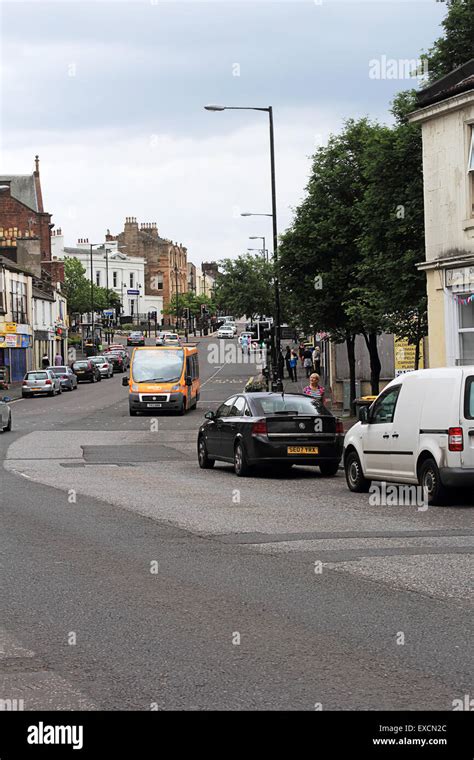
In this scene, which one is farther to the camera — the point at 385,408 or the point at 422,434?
the point at 385,408

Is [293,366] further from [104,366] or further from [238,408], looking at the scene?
[238,408]

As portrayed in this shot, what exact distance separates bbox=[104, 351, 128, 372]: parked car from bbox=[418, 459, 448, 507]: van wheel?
7379 cm

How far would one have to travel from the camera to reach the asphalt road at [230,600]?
6.62 metres

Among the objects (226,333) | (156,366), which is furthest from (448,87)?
(226,333)

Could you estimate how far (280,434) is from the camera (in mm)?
21781

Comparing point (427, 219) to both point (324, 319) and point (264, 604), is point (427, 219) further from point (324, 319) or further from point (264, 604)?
point (264, 604)

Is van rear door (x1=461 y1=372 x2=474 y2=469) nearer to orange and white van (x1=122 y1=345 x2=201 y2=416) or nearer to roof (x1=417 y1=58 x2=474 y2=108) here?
roof (x1=417 y1=58 x2=474 y2=108)

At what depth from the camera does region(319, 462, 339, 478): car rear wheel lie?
22.5 meters

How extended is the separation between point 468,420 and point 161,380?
3144cm

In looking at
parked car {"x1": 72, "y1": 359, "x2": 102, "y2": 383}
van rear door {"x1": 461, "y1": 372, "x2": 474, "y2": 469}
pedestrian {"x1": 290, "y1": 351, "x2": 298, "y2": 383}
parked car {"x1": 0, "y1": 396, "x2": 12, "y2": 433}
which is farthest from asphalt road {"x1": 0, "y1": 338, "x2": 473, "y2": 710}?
parked car {"x1": 72, "y1": 359, "x2": 102, "y2": 383}

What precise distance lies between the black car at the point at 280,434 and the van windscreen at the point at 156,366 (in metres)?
24.3

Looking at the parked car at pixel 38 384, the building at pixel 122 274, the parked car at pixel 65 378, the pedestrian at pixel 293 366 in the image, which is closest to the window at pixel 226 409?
the parked car at pixel 38 384
